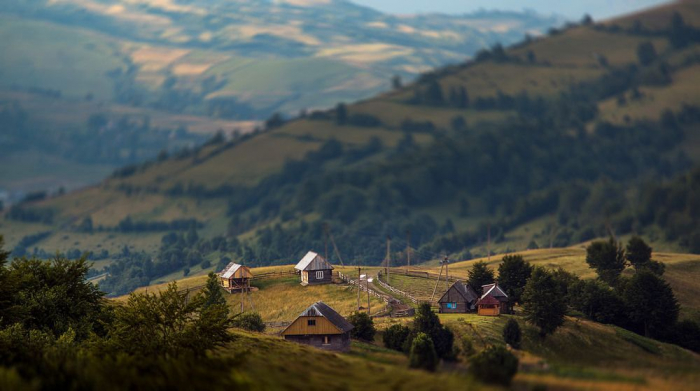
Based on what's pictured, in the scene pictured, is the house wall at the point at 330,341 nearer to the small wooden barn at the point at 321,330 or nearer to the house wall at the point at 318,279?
the small wooden barn at the point at 321,330

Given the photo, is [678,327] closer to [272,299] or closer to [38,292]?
[272,299]

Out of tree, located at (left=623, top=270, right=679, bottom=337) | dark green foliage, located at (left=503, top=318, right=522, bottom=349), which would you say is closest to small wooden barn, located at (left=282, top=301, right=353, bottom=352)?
dark green foliage, located at (left=503, top=318, right=522, bottom=349)

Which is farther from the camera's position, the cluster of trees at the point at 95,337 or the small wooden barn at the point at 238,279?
the small wooden barn at the point at 238,279

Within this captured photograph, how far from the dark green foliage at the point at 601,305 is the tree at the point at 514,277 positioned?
8.40 meters

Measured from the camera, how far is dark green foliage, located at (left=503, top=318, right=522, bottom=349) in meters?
116

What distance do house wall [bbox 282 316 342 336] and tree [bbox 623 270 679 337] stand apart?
4736 centimetres

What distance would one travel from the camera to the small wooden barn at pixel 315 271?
551 feet

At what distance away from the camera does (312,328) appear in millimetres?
119625

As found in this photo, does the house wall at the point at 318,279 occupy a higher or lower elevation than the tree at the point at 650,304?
higher

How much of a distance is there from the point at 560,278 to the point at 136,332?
86.3 meters

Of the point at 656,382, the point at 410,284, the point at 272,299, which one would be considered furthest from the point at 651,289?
the point at 656,382

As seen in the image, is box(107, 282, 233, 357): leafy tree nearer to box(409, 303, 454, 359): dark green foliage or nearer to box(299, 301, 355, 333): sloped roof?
box(299, 301, 355, 333): sloped roof

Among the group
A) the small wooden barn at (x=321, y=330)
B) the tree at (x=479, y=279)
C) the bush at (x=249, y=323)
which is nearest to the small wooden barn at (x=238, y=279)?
the bush at (x=249, y=323)

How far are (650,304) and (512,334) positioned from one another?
110ft
